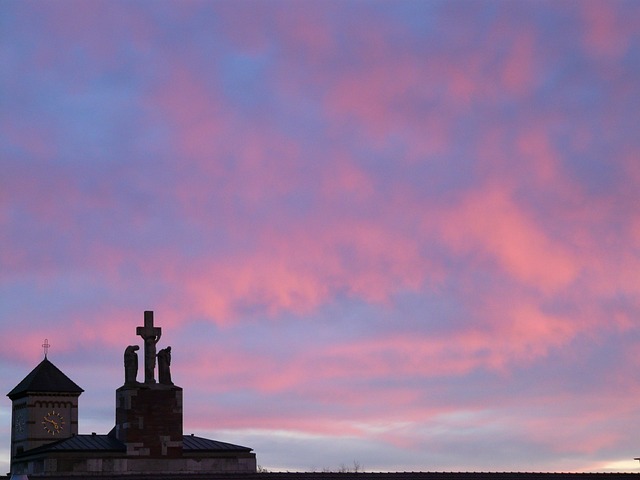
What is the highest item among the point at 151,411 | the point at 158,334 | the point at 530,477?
the point at 158,334

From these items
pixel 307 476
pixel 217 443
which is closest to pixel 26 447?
pixel 217 443

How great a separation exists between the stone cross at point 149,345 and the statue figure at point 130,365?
46 centimetres

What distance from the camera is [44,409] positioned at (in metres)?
104

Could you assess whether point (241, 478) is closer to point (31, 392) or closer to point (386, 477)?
point (386, 477)

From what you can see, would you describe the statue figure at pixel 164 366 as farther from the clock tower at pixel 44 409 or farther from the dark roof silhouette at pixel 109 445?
the clock tower at pixel 44 409

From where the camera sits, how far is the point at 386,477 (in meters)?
42.5

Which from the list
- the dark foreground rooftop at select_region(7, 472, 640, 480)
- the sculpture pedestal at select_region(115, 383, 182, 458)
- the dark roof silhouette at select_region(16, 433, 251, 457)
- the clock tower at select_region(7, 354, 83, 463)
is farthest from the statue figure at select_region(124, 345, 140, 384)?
the clock tower at select_region(7, 354, 83, 463)

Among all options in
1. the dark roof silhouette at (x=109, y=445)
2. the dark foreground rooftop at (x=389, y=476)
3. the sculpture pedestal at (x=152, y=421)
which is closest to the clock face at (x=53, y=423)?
the dark roof silhouette at (x=109, y=445)

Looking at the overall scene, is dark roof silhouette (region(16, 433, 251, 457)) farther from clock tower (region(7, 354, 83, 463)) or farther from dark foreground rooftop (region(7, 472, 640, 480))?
clock tower (region(7, 354, 83, 463))

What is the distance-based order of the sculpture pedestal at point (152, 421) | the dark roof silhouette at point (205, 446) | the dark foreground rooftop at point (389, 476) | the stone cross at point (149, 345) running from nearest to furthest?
the dark foreground rooftop at point (389, 476), the sculpture pedestal at point (152, 421), the stone cross at point (149, 345), the dark roof silhouette at point (205, 446)

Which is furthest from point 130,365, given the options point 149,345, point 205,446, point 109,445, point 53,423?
point 53,423

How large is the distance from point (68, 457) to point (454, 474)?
1730cm

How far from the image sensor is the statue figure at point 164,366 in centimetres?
5062

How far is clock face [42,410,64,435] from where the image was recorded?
103 m
